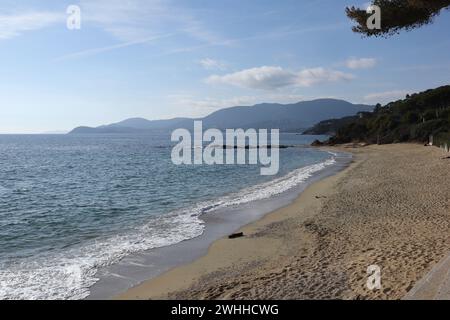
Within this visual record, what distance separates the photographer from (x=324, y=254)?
1083cm

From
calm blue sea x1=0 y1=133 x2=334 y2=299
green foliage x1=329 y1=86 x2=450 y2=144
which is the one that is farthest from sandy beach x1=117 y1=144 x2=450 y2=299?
green foliage x1=329 y1=86 x2=450 y2=144

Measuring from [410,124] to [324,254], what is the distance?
83.1 meters

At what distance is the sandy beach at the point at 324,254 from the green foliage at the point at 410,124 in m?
58.0

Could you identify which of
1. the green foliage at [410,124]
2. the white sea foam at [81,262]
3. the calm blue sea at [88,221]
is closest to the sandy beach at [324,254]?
the white sea foam at [81,262]

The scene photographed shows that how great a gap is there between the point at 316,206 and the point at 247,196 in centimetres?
601

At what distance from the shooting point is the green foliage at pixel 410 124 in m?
74.6

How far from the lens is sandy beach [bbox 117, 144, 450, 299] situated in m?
8.15

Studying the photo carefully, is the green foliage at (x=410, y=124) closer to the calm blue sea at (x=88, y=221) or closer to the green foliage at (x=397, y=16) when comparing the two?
the calm blue sea at (x=88, y=221)

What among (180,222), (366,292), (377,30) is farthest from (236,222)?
(366,292)

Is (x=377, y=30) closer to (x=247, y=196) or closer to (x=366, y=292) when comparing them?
(x=366, y=292)

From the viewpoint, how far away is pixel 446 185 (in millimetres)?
21422

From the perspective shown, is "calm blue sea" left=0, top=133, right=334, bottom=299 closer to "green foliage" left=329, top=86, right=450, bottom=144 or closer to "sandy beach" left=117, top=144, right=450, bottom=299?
"sandy beach" left=117, top=144, right=450, bottom=299

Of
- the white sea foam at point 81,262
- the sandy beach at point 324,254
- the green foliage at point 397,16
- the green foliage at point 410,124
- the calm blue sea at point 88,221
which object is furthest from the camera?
the green foliage at point 410,124

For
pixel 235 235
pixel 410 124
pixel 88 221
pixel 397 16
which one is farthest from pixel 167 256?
pixel 410 124
